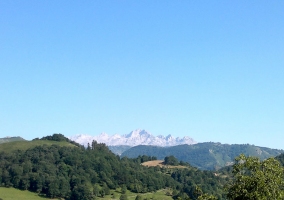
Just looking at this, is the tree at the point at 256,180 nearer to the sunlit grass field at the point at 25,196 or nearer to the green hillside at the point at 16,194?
the sunlit grass field at the point at 25,196

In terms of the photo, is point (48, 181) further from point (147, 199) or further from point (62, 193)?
point (147, 199)

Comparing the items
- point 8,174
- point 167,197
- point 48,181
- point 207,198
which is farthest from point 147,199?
point 207,198

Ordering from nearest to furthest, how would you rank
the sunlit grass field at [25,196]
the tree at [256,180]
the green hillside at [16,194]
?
the tree at [256,180], the green hillside at [16,194], the sunlit grass field at [25,196]

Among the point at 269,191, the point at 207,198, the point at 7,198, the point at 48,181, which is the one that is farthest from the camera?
the point at 48,181

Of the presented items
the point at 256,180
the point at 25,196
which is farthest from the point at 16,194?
the point at 256,180

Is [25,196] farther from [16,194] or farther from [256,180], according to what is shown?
[256,180]

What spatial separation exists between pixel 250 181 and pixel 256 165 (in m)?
1.60

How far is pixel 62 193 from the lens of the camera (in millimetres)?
187375

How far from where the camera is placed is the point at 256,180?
100 ft

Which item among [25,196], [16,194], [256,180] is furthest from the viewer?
[16,194]

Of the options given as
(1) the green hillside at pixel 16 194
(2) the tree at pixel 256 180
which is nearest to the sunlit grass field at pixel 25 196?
(1) the green hillside at pixel 16 194

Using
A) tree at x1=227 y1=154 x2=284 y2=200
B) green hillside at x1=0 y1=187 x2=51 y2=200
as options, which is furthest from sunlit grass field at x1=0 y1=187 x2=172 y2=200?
tree at x1=227 y1=154 x2=284 y2=200

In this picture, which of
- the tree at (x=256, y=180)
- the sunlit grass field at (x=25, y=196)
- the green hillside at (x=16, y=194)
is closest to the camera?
the tree at (x=256, y=180)

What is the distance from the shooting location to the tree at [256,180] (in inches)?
1176
